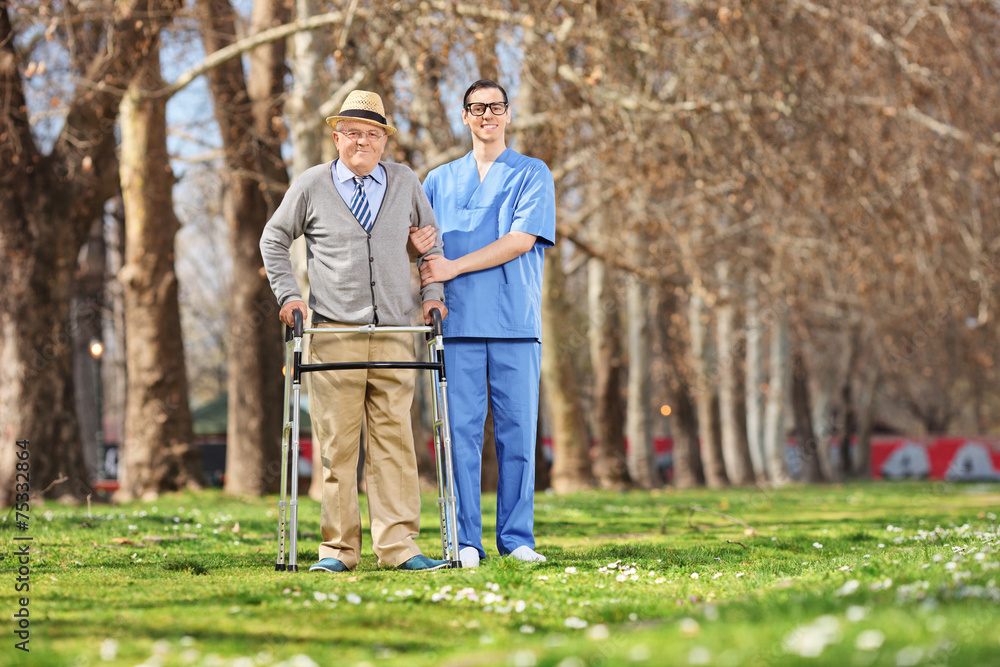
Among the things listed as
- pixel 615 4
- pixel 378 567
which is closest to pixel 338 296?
pixel 378 567

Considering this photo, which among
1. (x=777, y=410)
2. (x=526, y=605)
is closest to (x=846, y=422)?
(x=777, y=410)

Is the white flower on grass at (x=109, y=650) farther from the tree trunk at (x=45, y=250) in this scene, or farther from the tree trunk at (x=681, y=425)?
the tree trunk at (x=681, y=425)

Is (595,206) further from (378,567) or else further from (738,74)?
(378,567)

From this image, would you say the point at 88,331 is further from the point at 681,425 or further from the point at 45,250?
the point at 681,425

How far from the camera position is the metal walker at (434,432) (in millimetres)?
5523

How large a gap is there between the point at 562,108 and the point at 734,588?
985 cm

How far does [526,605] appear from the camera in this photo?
14.6ft

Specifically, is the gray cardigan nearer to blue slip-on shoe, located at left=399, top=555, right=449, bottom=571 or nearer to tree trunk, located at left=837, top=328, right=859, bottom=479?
blue slip-on shoe, located at left=399, top=555, right=449, bottom=571

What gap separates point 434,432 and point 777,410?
23.0 metres

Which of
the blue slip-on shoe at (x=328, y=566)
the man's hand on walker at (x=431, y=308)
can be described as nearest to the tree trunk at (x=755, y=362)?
the man's hand on walker at (x=431, y=308)

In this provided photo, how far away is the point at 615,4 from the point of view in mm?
12492

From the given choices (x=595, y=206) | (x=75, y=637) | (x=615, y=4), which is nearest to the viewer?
(x=75, y=637)

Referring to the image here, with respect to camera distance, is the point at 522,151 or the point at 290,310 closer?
the point at 290,310

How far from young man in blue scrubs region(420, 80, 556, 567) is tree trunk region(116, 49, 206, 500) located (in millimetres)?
8895
